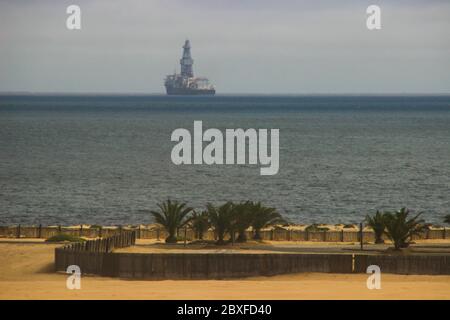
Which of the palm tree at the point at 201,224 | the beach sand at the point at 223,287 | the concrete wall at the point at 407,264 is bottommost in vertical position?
the beach sand at the point at 223,287

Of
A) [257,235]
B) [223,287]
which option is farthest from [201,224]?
[223,287]

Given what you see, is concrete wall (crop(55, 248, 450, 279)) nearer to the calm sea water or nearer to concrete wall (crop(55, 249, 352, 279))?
concrete wall (crop(55, 249, 352, 279))

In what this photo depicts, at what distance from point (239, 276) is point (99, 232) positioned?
50.4 feet

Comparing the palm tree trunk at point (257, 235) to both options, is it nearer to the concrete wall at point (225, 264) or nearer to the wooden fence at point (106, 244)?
the wooden fence at point (106, 244)

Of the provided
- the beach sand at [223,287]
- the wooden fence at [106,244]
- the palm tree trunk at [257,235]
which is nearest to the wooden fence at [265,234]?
the palm tree trunk at [257,235]

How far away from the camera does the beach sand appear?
34.6m

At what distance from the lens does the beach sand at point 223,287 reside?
3456cm

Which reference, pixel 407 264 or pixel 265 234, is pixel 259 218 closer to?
pixel 265 234

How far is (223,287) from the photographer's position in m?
36.4

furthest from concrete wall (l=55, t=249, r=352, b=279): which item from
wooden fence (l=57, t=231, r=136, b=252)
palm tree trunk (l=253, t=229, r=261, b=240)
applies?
palm tree trunk (l=253, t=229, r=261, b=240)

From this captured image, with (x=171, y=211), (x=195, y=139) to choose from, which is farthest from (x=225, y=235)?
(x=195, y=139)

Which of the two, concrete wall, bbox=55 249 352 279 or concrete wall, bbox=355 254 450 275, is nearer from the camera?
concrete wall, bbox=55 249 352 279

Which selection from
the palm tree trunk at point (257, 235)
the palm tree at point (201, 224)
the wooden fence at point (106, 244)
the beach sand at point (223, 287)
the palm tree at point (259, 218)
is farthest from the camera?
the palm tree trunk at point (257, 235)
